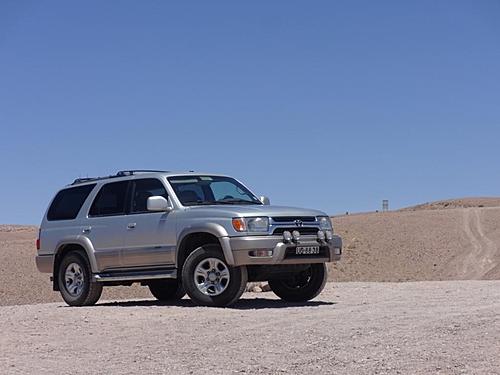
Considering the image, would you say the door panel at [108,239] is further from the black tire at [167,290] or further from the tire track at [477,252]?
the tire track at [477,252]

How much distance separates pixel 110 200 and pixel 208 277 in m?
2.52

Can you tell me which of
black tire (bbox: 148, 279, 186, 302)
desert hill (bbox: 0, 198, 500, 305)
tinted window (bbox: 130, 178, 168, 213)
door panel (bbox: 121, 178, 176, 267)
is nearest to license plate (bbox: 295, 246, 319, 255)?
door panel (bbox: 121, 178, 176, 267)

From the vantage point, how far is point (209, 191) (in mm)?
13898

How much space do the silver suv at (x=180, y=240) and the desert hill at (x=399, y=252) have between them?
1206cm

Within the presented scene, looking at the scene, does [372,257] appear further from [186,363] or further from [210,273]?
[186,363]

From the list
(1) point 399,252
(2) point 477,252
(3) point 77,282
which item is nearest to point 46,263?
(3) point 77,282

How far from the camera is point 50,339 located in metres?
10.0

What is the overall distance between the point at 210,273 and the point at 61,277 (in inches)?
121

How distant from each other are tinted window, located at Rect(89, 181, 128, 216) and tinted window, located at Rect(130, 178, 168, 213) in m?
0.22

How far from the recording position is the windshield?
13.6 meters

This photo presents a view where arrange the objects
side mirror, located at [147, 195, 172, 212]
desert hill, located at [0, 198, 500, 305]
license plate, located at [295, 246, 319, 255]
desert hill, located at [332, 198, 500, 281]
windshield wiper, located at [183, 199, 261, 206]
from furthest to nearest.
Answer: desert hill, located at [332, 198, 500, 281], desert hill, located at [0, 198, 500, 305], windshield wiper, located at [183, 199, 261, 206], side mirror, located at [147, 195, 172, 212], license plate, located at [295, 246, 319, 255]

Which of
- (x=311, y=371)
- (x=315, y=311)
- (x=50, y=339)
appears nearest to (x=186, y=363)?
(x=311, y=371)

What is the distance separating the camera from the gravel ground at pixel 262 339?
7.96 metres

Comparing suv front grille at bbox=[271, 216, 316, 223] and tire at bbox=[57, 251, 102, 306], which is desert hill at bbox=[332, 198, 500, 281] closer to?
suv front grille at bbox=[271, 216, 316, 223]
